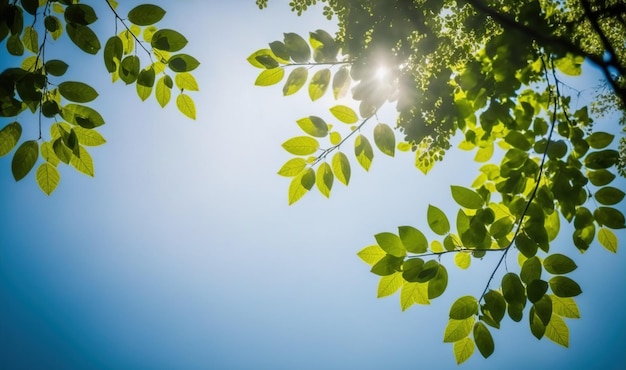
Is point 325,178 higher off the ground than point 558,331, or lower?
higher

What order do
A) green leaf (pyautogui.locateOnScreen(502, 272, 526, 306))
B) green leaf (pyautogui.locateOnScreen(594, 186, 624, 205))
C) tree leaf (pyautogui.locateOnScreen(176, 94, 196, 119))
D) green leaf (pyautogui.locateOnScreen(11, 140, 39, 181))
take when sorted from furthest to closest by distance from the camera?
tree leaf (pyautogui.locateOnScreen(176, 94, 196, 119)) < green leaf (pyautogui.locateOnScreen(11, 140, 39, 181)) < green leaf (pyautogui.locateOnScreen(594, 186, 624, 205)) < green leaf (pyautogui.locateOnScreen(502, 272, 526, 306))

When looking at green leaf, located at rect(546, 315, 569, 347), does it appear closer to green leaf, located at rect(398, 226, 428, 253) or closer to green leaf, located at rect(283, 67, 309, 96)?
green leaf, located at rect(398, 226, 428, 253)

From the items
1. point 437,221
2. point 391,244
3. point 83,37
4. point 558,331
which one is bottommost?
point 558,331

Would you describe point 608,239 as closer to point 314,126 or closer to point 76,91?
point 314,126

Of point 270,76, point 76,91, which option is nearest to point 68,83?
point 76,91

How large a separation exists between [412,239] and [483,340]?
52cm

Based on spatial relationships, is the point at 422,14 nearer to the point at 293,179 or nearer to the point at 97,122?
the point at 293,179

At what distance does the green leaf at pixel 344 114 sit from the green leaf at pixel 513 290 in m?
0.97

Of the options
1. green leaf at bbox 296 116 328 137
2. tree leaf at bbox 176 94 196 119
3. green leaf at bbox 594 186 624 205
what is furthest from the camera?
tree leaf at bbox 176 94 196 119

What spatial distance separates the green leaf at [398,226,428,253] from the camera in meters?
1.27

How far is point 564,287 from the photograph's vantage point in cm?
130

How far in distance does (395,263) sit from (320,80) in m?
0.94

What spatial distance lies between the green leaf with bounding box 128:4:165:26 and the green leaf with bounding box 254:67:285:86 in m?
0.51

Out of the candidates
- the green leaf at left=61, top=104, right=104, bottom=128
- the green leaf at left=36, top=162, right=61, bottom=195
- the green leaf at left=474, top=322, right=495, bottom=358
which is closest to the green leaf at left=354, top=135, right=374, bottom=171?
the green leaf at left=474, top=322, right=495, bottom=358
